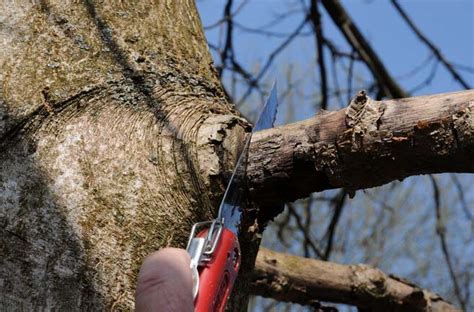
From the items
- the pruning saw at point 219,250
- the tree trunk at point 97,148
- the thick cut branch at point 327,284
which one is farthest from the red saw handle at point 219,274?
the thick cut branch at point 327,284

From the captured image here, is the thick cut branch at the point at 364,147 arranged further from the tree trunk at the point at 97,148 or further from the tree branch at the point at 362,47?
the tree branch at the point at 362,47

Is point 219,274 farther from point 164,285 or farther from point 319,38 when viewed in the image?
point 319,38

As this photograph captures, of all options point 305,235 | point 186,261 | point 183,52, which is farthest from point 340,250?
point 186,261

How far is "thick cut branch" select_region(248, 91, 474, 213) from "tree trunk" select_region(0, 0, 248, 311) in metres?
0.07

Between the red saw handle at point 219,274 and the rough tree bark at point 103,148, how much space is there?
12 centimetres

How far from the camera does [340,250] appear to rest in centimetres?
627

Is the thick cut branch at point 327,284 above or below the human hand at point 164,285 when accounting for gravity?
above

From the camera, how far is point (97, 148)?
1.03 m

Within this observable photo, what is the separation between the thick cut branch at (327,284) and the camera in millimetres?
1978

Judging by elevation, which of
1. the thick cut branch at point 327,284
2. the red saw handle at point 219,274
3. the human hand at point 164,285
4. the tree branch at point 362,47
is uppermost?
the tree branch at point 362,47

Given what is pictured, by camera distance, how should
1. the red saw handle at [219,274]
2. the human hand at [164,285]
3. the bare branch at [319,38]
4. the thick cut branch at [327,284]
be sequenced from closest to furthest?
the human hand at [164,285] → the red saw handle at [219,274] → the thick cut branch at [327,284] → the bare branch at [319,38]

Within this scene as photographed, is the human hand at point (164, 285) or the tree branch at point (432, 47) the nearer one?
the human hand at point (164, 285)

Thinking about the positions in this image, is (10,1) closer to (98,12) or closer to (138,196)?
(98,12)

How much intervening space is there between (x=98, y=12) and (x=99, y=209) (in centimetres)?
36
